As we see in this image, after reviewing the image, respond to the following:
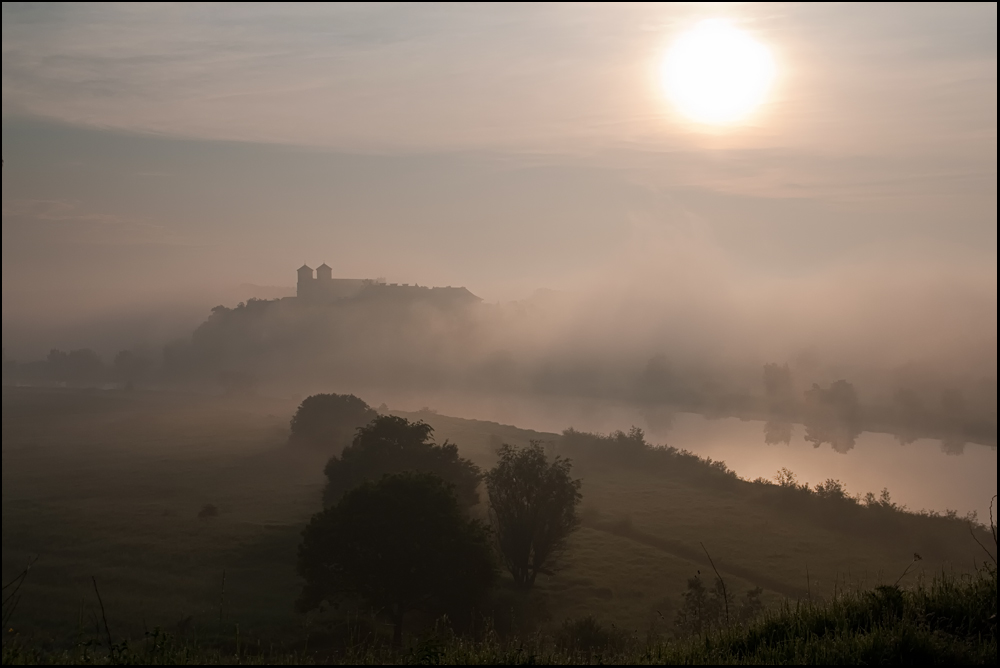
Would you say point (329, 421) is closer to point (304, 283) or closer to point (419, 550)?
point (419, 550)

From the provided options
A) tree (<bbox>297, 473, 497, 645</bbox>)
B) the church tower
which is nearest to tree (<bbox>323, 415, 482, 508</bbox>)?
tree (<bbox>297, 473, 497, 645</bbox>)

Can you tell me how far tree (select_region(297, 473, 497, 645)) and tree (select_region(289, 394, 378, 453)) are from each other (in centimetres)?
3605

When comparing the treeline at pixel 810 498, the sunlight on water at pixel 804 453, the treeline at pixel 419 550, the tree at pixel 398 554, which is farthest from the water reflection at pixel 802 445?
the tree at pixel 398 554

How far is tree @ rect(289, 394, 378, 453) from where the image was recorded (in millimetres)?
61125

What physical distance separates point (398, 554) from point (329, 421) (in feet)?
132

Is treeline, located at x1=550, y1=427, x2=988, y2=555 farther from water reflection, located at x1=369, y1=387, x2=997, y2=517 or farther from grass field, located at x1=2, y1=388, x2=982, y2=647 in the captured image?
water reflection, located at x1=369, y1=387, x2=997, y2=517

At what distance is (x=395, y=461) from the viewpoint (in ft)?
127

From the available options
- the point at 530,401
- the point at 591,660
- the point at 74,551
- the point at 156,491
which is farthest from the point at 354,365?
the point at 591,660

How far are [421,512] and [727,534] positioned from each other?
72.8 ft

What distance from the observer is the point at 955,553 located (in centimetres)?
4125

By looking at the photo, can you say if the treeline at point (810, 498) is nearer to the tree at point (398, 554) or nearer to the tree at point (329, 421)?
the tree at point (329, 421)

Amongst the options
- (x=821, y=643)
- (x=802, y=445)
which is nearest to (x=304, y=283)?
(x=802, y=445)

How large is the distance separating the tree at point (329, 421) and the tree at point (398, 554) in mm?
36055

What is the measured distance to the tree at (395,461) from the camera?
125 feet
